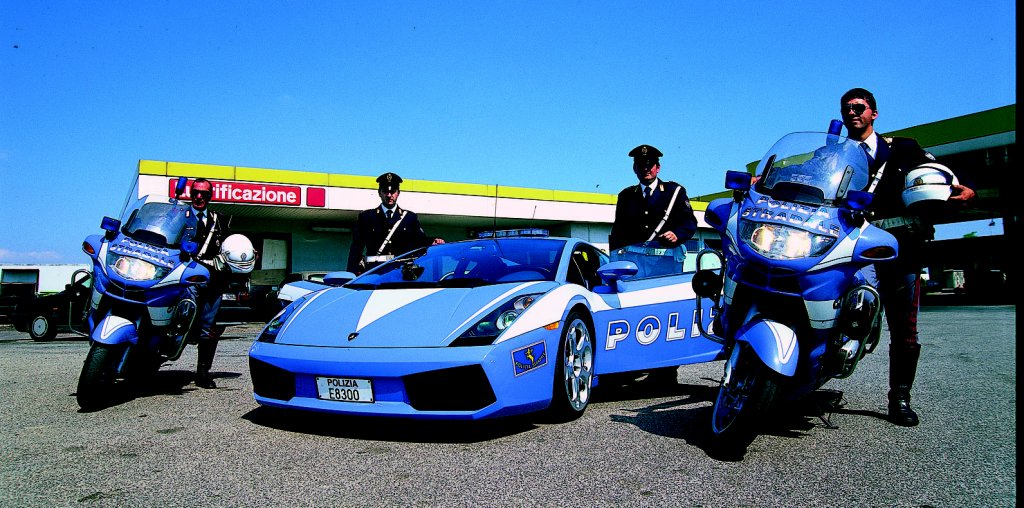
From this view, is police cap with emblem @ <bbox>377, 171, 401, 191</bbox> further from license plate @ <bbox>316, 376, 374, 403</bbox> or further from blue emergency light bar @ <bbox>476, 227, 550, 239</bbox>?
license plate @ <bbox>316, 376, 374, 403</bbox>

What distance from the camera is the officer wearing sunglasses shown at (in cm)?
434

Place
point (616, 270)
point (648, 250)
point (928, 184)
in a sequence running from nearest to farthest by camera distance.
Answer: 1. point (928, 184)
2. point (616, 270)
3. point (648, 250)

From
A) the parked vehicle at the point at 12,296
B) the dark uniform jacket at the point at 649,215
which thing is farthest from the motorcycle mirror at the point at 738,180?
the parked vehicle at the point at 12,296

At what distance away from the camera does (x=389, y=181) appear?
23.9 feet

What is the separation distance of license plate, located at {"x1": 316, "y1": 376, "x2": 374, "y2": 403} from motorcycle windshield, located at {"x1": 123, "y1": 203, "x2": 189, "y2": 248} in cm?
212

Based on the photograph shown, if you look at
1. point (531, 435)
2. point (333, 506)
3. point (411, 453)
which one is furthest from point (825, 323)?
point (333, 506)

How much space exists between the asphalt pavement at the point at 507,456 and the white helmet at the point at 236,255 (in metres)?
0.98

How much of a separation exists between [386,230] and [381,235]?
0.07 metres

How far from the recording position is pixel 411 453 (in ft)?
11.6

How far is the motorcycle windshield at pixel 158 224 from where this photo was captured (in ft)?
16.8

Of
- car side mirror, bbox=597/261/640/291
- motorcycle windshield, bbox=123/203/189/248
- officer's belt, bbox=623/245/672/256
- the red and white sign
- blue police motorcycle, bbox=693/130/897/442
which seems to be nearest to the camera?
blue police motorcycle, bbox=693/130/897/442

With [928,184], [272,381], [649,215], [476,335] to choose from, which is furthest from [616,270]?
[272,381]

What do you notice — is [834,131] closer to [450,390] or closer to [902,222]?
[902,222]

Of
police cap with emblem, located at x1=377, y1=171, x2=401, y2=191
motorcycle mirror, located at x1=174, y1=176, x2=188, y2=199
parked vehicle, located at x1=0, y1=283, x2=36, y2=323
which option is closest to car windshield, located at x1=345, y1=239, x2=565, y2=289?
motorcycle mirror, located at x1=174, y1=176, x2=188, y2=199
